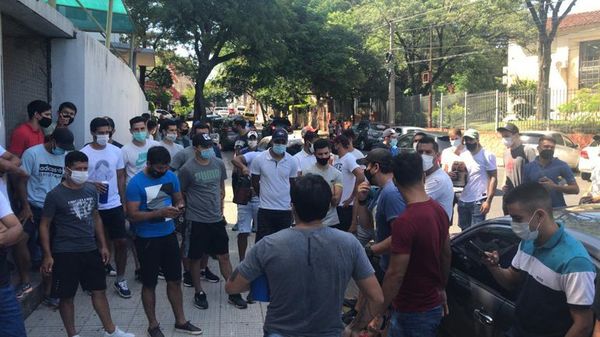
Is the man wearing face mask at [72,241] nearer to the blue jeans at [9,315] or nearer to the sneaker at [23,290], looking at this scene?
the sneaker at [23,290]

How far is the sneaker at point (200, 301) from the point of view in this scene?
18.4 ft

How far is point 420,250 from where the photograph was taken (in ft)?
10.1

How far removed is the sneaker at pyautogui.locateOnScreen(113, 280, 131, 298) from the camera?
5.88m

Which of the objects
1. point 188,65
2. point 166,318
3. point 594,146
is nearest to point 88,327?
point 166,318

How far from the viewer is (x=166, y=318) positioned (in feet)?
17.5

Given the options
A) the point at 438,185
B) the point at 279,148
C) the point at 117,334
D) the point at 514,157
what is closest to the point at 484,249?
the point at 438,185

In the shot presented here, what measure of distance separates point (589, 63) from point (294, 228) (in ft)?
109

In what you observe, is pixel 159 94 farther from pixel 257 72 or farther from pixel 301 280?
pixel 301 280

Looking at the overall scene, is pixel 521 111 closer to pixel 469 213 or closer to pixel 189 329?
pixel 469 213

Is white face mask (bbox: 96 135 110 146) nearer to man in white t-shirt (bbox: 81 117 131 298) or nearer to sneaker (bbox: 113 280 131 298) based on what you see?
man in white t-shirt (bbox: 81 117 131 298)

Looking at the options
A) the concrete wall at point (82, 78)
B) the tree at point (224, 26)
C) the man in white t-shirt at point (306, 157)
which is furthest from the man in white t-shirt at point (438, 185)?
A: the tree at point (224, 26)

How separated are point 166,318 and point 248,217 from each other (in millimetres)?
1754

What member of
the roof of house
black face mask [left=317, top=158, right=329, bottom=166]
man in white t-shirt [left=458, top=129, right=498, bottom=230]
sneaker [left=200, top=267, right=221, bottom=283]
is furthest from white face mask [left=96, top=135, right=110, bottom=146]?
the roof of house

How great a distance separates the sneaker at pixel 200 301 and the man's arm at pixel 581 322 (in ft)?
12.6
